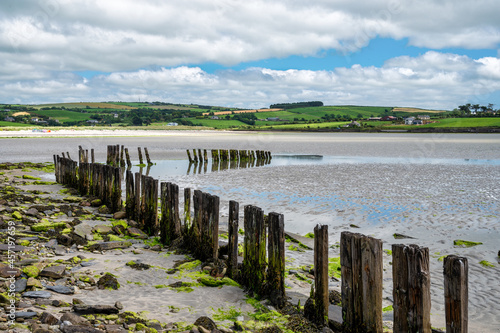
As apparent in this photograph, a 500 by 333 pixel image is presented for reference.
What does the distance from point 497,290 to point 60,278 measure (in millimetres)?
7904

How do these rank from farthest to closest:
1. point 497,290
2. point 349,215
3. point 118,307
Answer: point 349,215 → point 497,290 → point 118,307

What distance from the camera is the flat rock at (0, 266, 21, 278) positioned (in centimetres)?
645

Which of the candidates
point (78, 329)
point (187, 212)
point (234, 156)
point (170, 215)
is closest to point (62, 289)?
point (78, 329)

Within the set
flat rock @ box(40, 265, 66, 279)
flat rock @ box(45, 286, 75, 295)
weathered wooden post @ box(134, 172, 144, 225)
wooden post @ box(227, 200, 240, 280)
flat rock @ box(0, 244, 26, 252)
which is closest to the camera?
flat rock @ box(45, 286, 75, 295)

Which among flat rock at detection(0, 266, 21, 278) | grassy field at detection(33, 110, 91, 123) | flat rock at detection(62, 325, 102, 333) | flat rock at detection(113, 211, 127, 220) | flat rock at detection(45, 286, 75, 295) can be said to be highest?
grassy field at detection(33, 110, 91, 123)

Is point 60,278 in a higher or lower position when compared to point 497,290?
higher

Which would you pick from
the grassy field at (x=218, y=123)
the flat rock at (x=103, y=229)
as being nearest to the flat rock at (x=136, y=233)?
the flat rock at (x=103, y=229)

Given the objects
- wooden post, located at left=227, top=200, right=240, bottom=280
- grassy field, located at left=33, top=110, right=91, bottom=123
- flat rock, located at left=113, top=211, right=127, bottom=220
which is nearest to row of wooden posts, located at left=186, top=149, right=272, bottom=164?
flat rock, located at left=113, top=211, right=127, bottom=220

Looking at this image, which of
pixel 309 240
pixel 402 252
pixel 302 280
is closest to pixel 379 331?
pixel 402 252

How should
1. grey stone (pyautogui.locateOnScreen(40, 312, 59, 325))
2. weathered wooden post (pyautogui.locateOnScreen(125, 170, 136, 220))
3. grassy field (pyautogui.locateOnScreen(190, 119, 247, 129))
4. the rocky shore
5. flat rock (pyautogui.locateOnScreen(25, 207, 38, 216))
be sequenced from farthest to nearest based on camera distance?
grassy field (pyautogui.locateOnScreen(190, 119, 247, 129))
weathered wooden post (pyautogui.locateOnScreen(125, 170, 136, 220))
flat rock (pyautogui.locateOnScreen(25, 207, 38, 216))
the rocky shore
grey stone (pyautogui.locateOnScreen(40, 312, 59, 325))

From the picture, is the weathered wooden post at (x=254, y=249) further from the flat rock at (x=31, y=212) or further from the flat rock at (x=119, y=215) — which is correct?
the flat rock at (x=31, y=212)

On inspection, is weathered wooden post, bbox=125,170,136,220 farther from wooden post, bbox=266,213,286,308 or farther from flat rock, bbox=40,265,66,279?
wooden post, bbox=266,213,286,308

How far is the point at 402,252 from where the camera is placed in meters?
4.80

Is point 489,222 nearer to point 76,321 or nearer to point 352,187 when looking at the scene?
point 352,187
